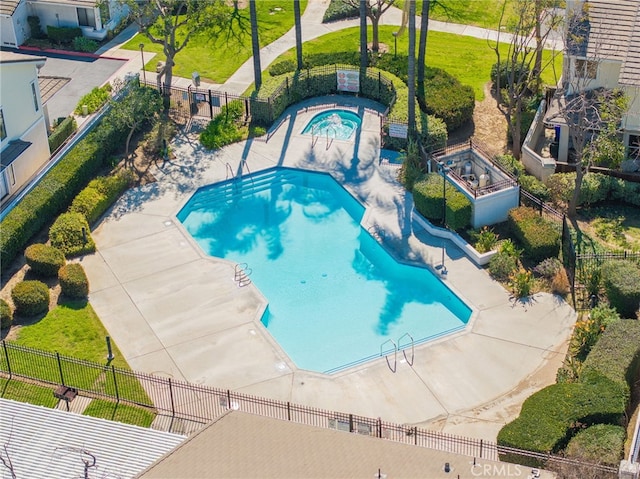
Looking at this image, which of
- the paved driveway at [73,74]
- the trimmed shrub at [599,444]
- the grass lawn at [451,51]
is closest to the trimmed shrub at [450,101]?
the grass lawn at [451,51]

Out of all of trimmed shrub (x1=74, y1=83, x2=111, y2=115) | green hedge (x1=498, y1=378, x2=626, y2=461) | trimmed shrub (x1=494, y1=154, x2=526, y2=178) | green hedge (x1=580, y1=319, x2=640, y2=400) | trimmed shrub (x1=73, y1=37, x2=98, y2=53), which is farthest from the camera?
trimmed shrub (x1=73, y1=37, x2=98, y2=53)

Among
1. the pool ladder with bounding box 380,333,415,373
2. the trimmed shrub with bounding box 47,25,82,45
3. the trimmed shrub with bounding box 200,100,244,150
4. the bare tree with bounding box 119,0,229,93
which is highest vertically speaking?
the bare tree with bounding box 119,0,229,93

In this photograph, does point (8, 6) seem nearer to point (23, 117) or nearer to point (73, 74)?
point (73, 74)

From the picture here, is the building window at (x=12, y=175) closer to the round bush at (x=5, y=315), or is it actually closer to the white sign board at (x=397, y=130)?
the round bush at (x=5, y=315)

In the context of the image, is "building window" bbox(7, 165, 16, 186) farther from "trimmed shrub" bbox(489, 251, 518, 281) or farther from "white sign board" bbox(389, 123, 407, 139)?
"trimmed shrub" bbox(489, 251, 518, 281)

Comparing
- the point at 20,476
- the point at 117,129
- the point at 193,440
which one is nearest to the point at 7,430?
the point at 20,476

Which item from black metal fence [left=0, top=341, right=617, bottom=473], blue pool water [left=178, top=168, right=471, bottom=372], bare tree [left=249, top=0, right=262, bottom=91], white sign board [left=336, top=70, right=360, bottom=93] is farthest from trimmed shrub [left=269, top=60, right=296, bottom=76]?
black metal fence [left=0, top=341, right=617, bottom=473]
